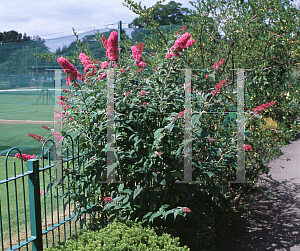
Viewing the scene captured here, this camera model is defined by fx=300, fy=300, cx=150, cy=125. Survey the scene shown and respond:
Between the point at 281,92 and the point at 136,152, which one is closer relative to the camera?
the point at 136,152

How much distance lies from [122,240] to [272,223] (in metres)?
2.57

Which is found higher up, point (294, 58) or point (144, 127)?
point (294, 58)

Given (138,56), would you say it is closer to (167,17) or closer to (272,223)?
(272,223)

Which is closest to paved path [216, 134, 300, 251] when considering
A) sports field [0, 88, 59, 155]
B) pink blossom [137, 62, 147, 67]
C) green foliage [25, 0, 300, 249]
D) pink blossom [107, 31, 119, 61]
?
green foliage [25, 0, 300, 249]

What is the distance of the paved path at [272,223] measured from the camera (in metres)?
3.64

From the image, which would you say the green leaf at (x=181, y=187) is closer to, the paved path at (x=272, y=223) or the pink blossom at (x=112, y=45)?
the paved path at (x=272, y=223)

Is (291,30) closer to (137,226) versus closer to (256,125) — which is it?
(256,125)

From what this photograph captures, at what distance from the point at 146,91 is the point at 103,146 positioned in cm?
73

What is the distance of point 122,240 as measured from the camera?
256 cm

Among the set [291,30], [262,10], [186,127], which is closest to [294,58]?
[291,30]

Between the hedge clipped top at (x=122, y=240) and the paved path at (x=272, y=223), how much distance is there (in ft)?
4.06

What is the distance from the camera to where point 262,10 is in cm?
434

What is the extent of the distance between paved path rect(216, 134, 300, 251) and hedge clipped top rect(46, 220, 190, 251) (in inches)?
48.7

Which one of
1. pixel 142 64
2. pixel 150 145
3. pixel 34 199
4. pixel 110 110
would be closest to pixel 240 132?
pixel 150 145
